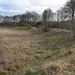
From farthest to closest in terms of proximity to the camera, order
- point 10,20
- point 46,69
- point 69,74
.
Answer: point 10,20
point 46,69
point 69,74

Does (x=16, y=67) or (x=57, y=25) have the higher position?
(x=57, y=25)

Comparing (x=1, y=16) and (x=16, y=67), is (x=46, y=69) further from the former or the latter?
(x=1, y=16)

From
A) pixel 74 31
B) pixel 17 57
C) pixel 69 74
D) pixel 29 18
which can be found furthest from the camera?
pixel 29 18

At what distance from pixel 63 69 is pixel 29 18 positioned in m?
69.3

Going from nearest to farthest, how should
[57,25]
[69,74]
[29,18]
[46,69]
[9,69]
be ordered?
1. [69,74]
2. [46,69]
3. [9,69]
4. [57,25]
5. [29,18]

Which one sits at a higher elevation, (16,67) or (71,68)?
(71,68)

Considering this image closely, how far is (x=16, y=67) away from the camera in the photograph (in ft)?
22.8

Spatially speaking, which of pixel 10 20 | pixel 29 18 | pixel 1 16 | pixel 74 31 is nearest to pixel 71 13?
pixel 74 31

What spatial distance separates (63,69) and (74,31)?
10584mm

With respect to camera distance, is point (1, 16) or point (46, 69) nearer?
point (46, 69)

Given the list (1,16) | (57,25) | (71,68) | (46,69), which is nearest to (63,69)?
(71,68)

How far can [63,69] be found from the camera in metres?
5.15

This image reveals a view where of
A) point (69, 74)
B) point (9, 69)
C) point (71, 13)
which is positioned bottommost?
point (9, 69)

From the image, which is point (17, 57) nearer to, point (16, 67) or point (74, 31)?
point (16, 67)
